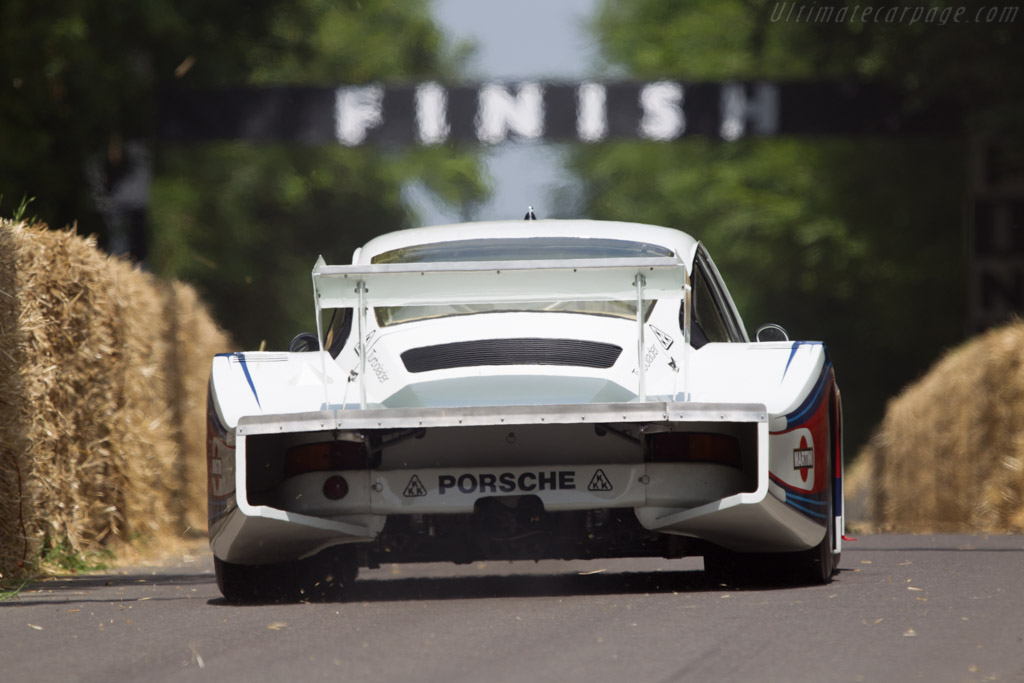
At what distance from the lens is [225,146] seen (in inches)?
Answer: 1395

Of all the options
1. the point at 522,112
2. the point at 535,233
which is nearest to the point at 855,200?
the point at 522,112

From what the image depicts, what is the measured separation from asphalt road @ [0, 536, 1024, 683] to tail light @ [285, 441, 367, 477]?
1.88 feet

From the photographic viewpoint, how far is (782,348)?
7.57 metres

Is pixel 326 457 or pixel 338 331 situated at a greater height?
pixel 338 331

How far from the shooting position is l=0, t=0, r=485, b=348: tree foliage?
71.1ft

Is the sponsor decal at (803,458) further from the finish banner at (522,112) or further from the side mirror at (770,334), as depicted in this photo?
the finish banner at (522,112)

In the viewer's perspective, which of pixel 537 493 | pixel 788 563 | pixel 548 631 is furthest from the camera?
pixel 788 563

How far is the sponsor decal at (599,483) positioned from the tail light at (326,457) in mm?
926

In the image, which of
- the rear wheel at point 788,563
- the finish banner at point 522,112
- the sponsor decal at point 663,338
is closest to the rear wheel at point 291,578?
the rear wheel at point 788,563

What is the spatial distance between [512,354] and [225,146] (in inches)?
1139

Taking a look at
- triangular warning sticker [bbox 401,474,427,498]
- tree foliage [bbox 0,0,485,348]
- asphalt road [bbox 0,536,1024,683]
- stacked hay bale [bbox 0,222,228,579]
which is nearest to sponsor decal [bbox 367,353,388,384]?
triangular warning sticker [bbox 401,474,427,498]

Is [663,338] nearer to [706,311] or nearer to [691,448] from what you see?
[691,448]

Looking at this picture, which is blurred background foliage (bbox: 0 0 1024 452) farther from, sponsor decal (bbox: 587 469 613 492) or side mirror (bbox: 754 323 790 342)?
sponsor decal (bbox: 587 469 613 492)

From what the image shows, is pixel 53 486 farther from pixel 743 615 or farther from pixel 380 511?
pixel 743 615
